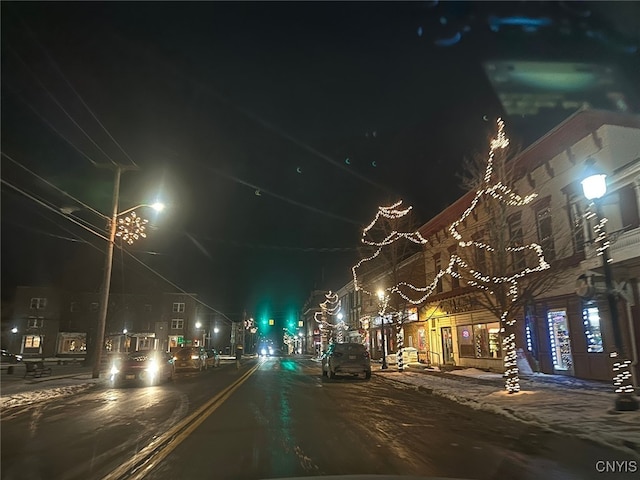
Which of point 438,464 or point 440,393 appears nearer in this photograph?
point 438,464

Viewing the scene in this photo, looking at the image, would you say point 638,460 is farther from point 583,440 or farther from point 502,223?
point 502,223

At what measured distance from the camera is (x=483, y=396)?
14453 mm

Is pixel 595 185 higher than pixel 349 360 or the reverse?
higher

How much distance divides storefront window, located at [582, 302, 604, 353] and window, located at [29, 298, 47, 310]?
6188 cm

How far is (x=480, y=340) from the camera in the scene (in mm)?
26031

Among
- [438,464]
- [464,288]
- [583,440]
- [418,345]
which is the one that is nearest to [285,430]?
[438,464]

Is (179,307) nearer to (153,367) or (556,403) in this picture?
(153,367)

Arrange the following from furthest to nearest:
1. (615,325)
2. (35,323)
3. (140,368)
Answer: (35,323) < (140,368) < (615,325)

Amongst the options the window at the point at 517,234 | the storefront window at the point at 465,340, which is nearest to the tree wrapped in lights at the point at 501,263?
the window at the point at 517,234

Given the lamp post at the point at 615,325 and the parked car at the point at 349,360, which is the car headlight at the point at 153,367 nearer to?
the parked car at the point at 349,360

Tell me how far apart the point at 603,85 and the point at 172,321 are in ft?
240

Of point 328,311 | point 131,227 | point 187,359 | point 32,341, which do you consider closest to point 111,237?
point 131,227

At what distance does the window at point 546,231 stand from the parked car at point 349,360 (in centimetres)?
876

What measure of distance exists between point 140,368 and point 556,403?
50.7 feet
